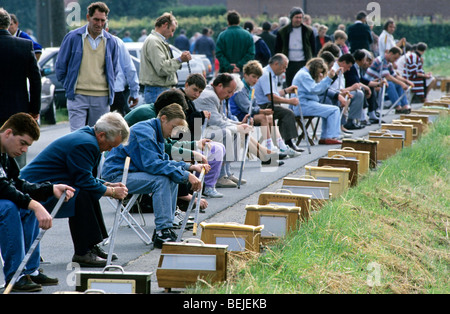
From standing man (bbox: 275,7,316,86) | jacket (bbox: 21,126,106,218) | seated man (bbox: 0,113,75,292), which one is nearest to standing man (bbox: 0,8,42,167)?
jacket (bbox: 21,126,106,218)

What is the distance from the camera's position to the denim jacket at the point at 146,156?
7027mm

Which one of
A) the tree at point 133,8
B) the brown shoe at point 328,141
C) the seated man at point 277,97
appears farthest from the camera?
the tree at point 133,8

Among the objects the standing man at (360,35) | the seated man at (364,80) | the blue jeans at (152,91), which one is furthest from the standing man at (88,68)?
the standing man at (360,35)

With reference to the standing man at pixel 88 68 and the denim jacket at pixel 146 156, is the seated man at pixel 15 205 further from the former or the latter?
the standing man at pixel 88 68

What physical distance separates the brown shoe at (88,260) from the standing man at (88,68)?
3199mm

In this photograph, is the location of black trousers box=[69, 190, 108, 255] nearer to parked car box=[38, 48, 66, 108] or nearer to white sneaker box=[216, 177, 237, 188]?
white sneaker box=[216, 177, 237, 188]

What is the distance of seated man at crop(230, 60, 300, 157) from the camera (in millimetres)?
11094

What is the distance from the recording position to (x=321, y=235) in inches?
267

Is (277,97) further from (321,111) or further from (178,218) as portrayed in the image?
(178,218)

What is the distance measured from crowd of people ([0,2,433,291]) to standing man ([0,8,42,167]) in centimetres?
1

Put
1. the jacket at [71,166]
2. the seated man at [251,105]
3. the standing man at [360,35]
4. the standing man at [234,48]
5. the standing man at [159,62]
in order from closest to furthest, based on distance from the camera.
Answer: the jacket at [71,166] < the standing man at [159,62] < the seated man at [251,105] < the standing man at [234,48] < the standing man at [360,35]
